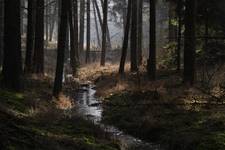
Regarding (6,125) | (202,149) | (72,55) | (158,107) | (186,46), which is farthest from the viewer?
(72,55)

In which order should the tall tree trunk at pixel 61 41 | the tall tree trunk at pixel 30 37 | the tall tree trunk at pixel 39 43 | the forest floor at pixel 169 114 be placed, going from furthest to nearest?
the tall tree trunk at pixel 39 43 → the tall tree trunk at pixel 30 37 → the tall tree trunk at pixel 61 41 → the forest floor at pixel 169 114

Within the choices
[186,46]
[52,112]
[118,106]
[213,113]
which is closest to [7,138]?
[52,112]

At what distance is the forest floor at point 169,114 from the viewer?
12.2 m

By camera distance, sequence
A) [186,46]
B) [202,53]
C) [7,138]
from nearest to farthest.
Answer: [7,138] → [186,46] → [202,53]

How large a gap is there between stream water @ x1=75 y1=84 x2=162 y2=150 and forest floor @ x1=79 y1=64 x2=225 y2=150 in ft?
1.06

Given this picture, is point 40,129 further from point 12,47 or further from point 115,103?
point 115,103

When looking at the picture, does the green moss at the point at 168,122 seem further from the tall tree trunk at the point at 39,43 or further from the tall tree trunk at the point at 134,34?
the tall tree trunk at the point at 134,34

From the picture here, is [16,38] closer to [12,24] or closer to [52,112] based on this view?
[12,24]

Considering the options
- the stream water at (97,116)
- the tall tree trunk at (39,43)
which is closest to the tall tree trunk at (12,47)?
the stream water at (97,116)

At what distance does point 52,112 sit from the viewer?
1409 centimetres

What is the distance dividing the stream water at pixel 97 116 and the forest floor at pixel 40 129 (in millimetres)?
709

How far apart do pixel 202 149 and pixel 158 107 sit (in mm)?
5097

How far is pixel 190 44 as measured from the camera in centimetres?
2061

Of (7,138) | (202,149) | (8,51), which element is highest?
(8,51)
